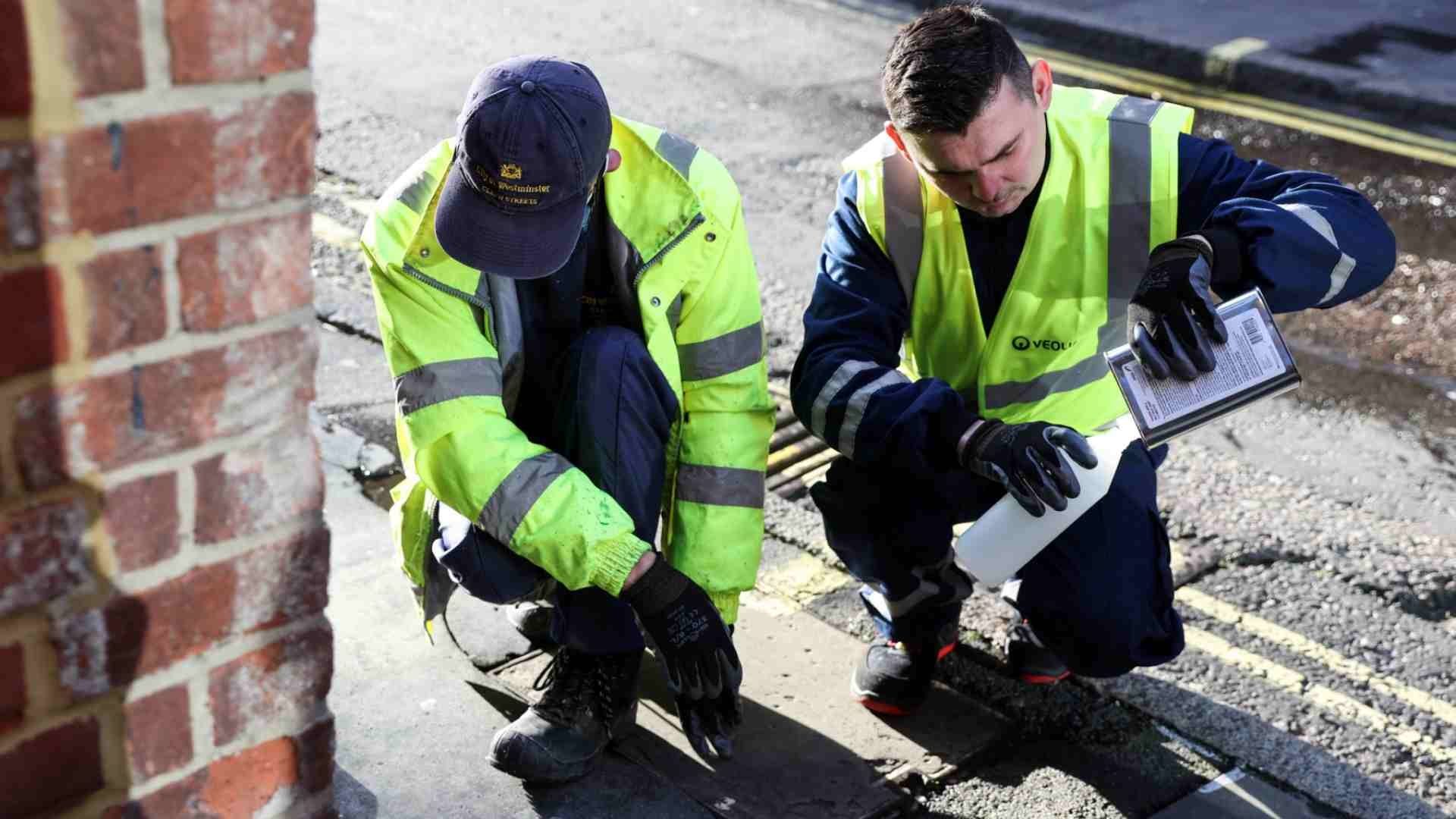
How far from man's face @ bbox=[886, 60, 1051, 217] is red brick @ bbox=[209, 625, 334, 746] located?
1516 mm

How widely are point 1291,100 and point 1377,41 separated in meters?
1.01

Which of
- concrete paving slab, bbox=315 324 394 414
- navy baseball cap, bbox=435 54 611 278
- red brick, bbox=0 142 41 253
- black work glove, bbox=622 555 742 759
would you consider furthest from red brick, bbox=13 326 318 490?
concrete paving slab, bbox=315 324 394 414

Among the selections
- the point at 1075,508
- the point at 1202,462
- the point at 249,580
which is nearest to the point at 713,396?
the point at 1075,508

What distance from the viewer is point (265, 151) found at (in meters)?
1.22

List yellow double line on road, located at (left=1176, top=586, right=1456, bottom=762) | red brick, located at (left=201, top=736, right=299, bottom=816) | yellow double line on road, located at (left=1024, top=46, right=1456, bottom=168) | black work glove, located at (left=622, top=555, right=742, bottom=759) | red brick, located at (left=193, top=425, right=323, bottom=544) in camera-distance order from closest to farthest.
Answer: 1. red brick, located at (left=193, top=425, right=323, bottom=544)
2. red brick, located at (left=201, top=736, right=299, bottom=816)
3. black work glove, located at (left=622, top=555, right=742, bottom=759)
4. yellow double line on road, located at (left=1176, top=586, right=1456, bottom=762)
5. yellow double line on road, located at (left=1024, top=46, right=1456, bottom=168)

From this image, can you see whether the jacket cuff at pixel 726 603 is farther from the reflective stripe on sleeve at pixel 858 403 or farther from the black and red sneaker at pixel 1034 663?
the black and red sneaker at pixel 1034 663

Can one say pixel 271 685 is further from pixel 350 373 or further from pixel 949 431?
pixel 350 373

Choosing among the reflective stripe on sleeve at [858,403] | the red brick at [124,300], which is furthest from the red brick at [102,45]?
the reflective stripe on sleeve at [858,403]

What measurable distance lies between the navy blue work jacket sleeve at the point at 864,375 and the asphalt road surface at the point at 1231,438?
1.88 ft

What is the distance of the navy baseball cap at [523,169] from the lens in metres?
2.37

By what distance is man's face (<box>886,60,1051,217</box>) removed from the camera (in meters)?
2.60

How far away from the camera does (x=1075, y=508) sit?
2578 millimetres

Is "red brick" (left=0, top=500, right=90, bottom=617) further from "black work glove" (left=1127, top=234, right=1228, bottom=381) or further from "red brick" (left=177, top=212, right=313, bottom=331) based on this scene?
"black work glove" (left=1127, top=234, right=1228, bottom=381)

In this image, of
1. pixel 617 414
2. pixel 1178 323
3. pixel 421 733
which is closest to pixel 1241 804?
pixel 1178 323
